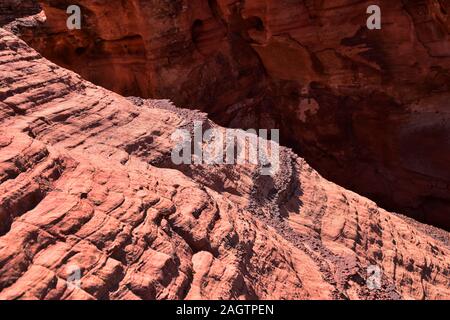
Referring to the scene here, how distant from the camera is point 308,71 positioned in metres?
12.2

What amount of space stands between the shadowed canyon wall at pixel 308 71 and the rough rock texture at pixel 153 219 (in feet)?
12.0

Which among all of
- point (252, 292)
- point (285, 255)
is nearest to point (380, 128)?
point (285, 255)

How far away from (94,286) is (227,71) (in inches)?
365

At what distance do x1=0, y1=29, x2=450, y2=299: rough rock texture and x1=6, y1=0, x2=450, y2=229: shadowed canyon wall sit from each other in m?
3.65

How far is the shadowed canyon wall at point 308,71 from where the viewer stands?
36.1 ft

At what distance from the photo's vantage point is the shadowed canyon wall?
433 inches

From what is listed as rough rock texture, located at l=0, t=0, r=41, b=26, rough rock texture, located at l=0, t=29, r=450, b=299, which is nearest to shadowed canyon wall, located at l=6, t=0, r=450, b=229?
rough rock texture, located at l=0, t=0, r=41, b=26

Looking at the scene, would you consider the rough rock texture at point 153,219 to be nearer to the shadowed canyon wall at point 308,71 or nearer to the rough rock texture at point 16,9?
the shadowed canyon wall at point 308,71

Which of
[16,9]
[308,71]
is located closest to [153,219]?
[308,71]

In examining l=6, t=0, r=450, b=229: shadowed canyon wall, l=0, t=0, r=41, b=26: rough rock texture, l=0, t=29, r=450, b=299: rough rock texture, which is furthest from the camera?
l=0, t=0, r=41, b=26: rough rock texture

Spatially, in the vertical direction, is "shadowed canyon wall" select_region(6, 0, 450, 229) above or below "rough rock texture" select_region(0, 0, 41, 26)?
below

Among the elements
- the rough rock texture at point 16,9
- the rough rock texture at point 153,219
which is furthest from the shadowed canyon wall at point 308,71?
the rough rock texture at point 153,219

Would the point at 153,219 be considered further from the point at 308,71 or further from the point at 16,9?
the point at 16,9

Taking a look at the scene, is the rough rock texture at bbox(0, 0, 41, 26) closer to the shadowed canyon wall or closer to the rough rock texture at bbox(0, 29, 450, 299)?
the shadowed canyon wall
